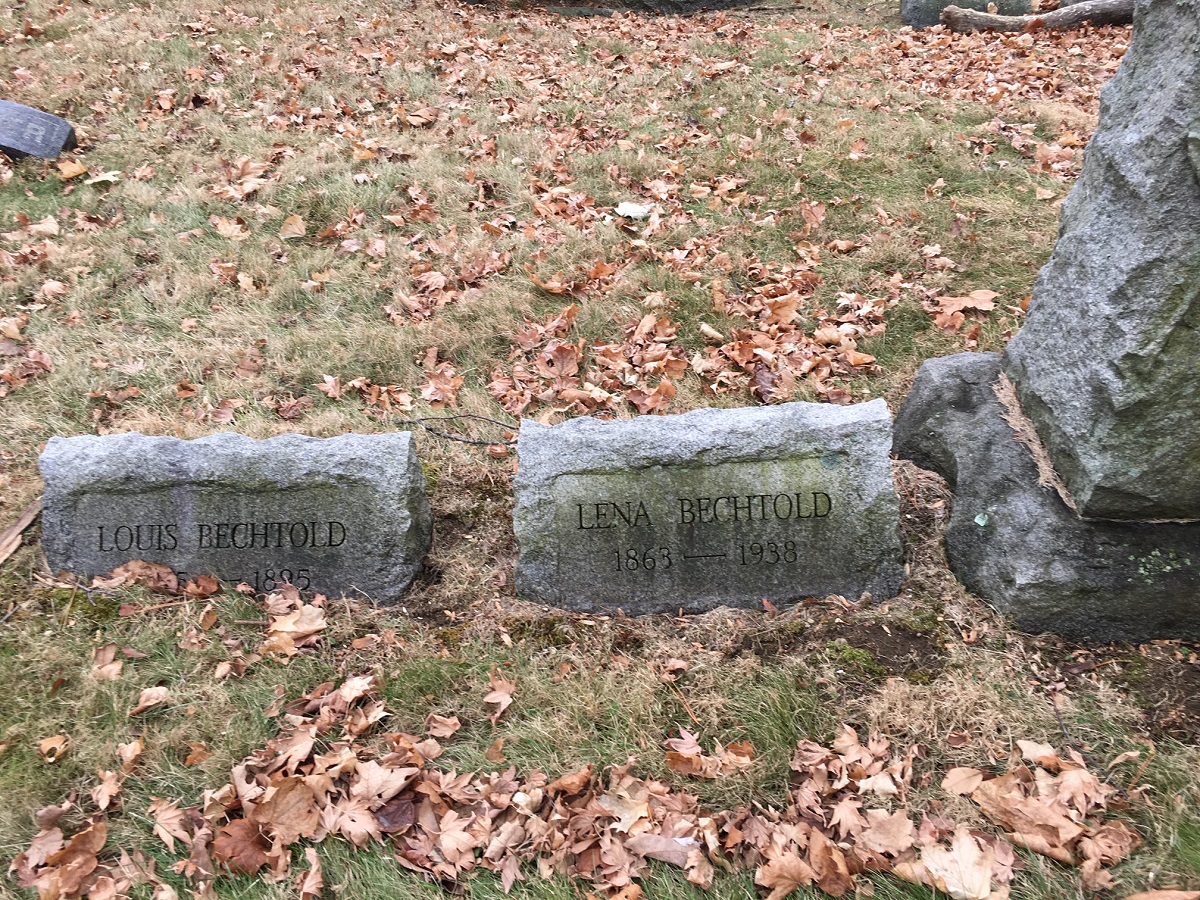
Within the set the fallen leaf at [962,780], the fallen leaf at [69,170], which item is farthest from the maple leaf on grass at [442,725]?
the fallen leaf at [69,170]

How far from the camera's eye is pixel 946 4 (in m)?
10.1

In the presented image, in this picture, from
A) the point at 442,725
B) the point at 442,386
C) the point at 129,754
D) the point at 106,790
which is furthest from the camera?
the point at 442,386

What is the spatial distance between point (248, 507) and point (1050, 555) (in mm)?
3222

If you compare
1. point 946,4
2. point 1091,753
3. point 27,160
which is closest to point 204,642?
point 1091,753

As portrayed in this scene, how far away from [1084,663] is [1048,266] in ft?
5.16

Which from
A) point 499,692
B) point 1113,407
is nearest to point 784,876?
point 499,692

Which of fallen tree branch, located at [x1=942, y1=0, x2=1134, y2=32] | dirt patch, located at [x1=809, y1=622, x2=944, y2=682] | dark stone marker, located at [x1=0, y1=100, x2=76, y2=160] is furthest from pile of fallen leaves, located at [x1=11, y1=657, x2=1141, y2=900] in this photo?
fallen tree branch, located at [x1=942, y1=0, x2=1134, y2=32]

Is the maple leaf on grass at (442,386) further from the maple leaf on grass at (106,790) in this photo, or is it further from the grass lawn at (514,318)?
the maple leaf on grass at (106,790)

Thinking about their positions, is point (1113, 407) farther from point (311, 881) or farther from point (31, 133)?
point (31, 133)

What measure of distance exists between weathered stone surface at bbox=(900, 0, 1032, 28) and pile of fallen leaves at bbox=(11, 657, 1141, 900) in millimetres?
10627

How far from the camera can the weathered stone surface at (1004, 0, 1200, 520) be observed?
7.91 feet

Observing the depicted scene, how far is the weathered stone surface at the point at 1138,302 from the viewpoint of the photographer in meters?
2.41

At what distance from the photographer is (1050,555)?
2822mm

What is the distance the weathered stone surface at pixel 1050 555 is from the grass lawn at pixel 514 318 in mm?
123
